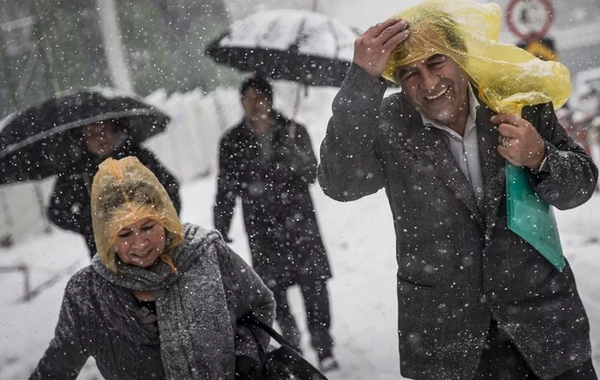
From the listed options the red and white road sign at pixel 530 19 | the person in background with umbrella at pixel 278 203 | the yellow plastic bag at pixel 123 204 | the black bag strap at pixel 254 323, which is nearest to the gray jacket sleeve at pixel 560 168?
the black bag strap at pixel 254 323

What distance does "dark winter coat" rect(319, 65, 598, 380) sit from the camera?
205 cm

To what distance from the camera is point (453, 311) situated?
214 centimetres

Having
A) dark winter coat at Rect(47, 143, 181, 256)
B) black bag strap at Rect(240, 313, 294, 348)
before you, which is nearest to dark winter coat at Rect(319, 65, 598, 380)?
black bag strap at Rect(240, 313, 294, 348)

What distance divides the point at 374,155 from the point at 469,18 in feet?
1.50

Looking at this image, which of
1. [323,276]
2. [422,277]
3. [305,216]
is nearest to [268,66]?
[305,216]

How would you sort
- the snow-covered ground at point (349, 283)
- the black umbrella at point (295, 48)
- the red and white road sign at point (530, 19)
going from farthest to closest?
the red and white road sign at point (530, 19) → the snow-covered ground at point (349, 283) → the black umbrella at point (295, 48)

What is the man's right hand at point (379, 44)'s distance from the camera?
1920 millimetres

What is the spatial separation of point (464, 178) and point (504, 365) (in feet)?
1.94

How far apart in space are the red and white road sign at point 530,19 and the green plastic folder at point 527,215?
4.98 m

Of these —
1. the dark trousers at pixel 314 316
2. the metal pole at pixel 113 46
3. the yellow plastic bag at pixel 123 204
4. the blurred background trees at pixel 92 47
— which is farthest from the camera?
the metal pole at pixel 113 46

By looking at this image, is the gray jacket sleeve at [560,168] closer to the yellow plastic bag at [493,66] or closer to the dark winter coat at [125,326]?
the yellow plastic bag at [493,66]

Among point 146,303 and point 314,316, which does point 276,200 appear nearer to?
point 314,316

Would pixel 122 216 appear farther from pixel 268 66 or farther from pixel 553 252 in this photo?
pixel 268 66

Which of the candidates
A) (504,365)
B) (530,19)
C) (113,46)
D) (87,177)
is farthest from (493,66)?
(113,46)
